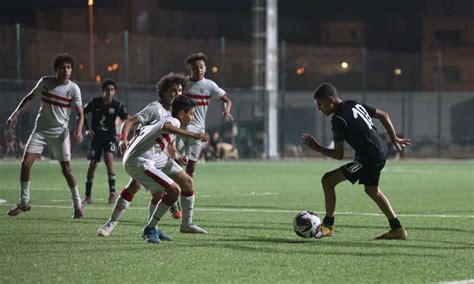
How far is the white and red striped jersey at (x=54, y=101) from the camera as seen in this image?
1477 cm

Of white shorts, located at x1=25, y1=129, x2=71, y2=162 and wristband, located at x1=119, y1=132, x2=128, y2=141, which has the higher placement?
wristband, located at x1=119, y1=132, x2=128, y2=141

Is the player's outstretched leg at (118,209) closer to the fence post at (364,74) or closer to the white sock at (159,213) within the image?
the white sock at (159,213)

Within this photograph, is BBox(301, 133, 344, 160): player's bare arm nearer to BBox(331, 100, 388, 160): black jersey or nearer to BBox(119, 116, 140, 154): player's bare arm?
BBox(331, 100, 388, 160): black jersey

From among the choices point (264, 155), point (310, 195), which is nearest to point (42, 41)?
point (264, 155)

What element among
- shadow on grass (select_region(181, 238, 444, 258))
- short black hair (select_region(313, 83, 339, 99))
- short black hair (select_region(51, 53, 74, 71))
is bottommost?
shadow on grass (select_region(181, 238, 444, 258))

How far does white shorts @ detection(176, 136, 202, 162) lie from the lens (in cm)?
1571

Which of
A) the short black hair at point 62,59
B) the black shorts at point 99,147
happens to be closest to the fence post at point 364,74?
the black shorts at point 99,147

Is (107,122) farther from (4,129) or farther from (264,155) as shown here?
(264,155)

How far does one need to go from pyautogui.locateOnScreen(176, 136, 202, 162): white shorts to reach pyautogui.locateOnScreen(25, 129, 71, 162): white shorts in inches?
65.5

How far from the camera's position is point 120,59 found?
138 ft

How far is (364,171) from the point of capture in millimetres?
11648

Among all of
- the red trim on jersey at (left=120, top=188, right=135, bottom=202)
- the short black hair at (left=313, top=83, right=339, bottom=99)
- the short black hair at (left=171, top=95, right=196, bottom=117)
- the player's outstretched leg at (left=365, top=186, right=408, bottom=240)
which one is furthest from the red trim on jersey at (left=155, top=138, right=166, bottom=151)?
the player's outstretched leg at (left=365, top=186, right=408, bottom=240)

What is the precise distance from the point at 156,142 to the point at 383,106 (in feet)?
138

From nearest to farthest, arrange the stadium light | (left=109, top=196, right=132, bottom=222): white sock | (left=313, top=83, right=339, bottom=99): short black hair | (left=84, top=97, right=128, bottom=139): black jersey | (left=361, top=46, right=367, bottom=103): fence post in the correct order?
(left=313, top=83, right=339, bottom=99): short black hair → (left=109, top=196, right=132, bottom=222): white sock → (left=84, top=97, right=128, bottom=139): black jersey → (left=361, top=46, right=367, bottom=103): fence post → the stadium light
